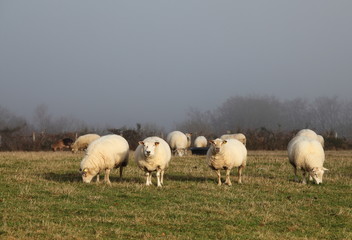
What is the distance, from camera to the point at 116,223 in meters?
9.89

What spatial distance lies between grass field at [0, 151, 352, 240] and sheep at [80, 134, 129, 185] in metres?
0.52

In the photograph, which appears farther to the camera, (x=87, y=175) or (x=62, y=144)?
(x=62, y=144)

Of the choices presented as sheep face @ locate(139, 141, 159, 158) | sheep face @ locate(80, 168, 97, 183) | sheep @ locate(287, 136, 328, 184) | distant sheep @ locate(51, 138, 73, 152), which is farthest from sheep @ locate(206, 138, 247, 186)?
distant sheep @ locate(51, 138, 73, 152)

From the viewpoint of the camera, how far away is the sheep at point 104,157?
16.1 m

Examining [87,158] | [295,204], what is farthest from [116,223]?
[87,158]

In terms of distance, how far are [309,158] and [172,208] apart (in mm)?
7076

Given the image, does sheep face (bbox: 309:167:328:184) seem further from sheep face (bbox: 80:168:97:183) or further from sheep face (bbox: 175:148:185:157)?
sheep face (bbox: 175:148:185:157)

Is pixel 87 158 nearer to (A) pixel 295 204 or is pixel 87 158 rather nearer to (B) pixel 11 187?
(B) pixel 11 187

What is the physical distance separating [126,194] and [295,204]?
4.09m

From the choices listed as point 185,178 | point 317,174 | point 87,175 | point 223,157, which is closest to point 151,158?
point 87,175

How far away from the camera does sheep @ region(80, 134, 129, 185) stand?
53.0 feet

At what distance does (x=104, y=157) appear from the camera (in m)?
16.4

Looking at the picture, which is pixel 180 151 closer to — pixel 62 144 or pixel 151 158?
pixel 62 144

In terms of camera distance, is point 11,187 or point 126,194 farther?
point 11,187
